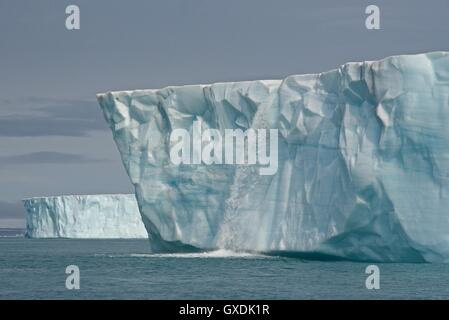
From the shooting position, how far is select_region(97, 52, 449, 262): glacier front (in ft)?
94.6

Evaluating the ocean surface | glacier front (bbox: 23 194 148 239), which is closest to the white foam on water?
the ocean surface

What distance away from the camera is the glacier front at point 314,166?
94.6ft

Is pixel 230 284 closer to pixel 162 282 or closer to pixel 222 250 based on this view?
pixel 162 282

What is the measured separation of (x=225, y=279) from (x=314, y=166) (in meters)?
4.80

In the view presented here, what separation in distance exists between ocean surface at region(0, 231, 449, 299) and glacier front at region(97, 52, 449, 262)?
2.26 ft

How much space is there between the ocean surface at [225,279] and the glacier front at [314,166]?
0.69 m

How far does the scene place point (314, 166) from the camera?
31266 mm

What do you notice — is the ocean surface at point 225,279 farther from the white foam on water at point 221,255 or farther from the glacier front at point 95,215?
the glacier front at point 95,215

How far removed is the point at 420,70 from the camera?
94.6 feet

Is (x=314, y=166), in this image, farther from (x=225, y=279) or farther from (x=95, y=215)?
(x=95, y=215)

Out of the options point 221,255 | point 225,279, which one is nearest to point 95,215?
point 221,255

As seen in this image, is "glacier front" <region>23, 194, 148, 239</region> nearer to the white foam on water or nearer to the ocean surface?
the white foam on water

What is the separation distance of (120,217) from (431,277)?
38.7 metres

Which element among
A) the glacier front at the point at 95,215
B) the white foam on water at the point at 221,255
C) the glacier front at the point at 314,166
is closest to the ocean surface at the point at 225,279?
the white foam on water at the point at 221,255
